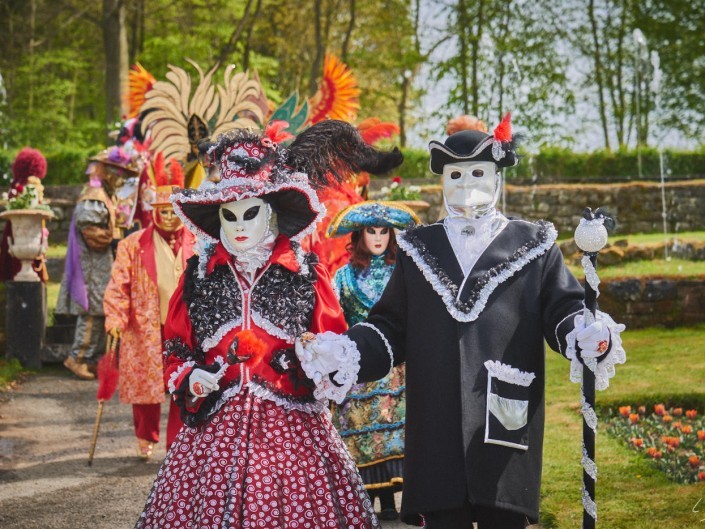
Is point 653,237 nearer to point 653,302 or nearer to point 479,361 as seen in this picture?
point 653,302

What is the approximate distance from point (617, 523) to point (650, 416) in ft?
8.77

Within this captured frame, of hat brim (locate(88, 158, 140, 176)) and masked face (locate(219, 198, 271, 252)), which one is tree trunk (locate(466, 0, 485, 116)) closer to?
hat brim (locate(88, 158, 140, 176))

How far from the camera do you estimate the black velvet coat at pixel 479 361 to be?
145 inches

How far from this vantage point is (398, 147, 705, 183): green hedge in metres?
21.1

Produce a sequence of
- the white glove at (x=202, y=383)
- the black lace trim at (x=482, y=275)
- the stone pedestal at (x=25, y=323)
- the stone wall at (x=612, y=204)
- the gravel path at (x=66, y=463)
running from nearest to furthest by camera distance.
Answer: the black lace trim at (x=482, y=275), the white glove at (x=202, y=383), the gravel path at (x=66, y=463), the stone pedestal at (x=25, y=323), the stone wall at (x=612, y=204)

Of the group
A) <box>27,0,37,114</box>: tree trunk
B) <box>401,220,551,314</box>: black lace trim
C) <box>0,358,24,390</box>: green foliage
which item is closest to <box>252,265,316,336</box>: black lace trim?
<box>401,220,551,314</box>: black lace trim

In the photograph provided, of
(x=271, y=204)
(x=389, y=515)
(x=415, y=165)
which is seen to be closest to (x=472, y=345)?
(x=271, y=204)

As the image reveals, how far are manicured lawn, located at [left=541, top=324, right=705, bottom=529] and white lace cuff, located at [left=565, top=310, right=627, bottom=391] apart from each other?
1682mm

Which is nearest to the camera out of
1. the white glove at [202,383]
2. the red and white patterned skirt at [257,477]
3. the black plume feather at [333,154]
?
the red and white patterned skirt at [257,477]

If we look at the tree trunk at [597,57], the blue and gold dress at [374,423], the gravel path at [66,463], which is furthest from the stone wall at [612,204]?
the blue and gold dress at [374,423]

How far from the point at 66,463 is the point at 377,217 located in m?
2.92

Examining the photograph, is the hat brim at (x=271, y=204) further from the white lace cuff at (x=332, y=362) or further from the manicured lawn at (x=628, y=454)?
the manicured lawn at (x=628, y=454)

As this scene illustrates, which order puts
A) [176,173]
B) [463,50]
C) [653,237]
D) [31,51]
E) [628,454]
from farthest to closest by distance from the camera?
[31,51], [463,50], [653,237], [176,173], [628,454]

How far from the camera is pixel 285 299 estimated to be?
4.38 m
